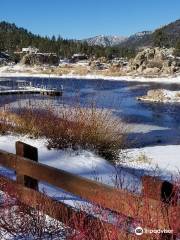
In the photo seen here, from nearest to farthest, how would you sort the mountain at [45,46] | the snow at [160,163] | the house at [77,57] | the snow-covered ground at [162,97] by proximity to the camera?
1. the snow at [160,163]
2. the snow-covered ground at [162,97]
3. the house at [77,57]
4. the mountain at [45,46]

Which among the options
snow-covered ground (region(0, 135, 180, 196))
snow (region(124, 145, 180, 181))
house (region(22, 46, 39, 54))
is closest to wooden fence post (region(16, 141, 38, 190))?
snow-covered ground (region(0, 135, 180, 196))

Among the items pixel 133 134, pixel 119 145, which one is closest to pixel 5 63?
pixel 133 134

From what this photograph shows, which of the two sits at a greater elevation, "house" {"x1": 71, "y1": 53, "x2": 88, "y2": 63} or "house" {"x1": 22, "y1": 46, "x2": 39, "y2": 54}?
"house" {"x1": 22, "y1": 46, "x2": 39, "y2": 54}

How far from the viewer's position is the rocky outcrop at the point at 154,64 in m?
110

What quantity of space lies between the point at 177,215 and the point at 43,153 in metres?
5.96

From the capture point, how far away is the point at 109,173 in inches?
304

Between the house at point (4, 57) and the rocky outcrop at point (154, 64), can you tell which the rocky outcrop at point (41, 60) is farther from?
the rocky outcrop at point (154, 64)

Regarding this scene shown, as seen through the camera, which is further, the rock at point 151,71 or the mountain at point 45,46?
the mountain at point 45,46

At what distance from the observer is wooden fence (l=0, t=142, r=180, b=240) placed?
9.18 feet

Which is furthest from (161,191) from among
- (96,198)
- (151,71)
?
(151,71)

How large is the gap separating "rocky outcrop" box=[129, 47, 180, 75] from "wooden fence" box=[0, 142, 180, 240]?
10498 centimetres

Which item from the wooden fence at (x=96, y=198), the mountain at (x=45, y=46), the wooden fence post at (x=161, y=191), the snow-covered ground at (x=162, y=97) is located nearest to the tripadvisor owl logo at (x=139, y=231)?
the wooden fence at (x=96, y=198)

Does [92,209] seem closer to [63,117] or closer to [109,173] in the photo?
[109,173]

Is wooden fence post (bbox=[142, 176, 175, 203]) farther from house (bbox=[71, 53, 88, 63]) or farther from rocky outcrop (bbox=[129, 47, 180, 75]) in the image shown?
house (bbox=[71, 53, 88, 63])
